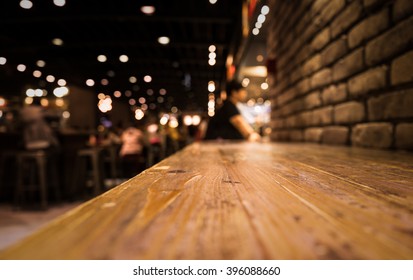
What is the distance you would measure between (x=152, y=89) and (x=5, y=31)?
10.0 m

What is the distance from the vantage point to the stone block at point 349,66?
6.28 ft

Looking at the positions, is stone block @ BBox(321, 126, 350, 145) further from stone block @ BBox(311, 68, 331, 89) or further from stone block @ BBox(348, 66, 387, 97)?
stone block @ BBox(311, 68, 331, 89)

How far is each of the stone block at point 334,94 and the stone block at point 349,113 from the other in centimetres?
6

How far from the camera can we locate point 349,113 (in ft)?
6.88

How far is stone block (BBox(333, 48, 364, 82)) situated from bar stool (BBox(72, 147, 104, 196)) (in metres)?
3.94

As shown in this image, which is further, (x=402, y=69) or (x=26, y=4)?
(x=26, y=4)

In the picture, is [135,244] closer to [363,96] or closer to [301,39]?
[363,96]

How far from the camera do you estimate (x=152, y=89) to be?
683 inches

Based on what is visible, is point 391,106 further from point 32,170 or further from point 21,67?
point 21,67

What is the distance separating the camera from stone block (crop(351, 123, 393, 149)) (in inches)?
65.6

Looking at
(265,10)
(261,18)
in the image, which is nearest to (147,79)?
(261,18)

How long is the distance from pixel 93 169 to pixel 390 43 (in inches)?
178

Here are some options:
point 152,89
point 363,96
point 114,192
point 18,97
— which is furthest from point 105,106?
point 114,192

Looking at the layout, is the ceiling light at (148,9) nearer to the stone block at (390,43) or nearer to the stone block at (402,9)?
the stone block at (390,43)
